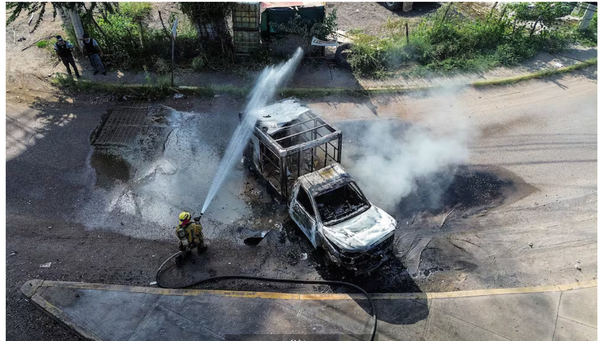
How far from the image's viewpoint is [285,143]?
10203 millimetres

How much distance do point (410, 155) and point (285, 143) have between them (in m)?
3.46

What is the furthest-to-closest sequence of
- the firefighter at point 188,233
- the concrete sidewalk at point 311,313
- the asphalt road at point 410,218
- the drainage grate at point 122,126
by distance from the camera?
the drainage grate at point 122,126 → the asphalt road at point 410,218 → the firefighter at point 188,233 → the concrete sidewalk at point 311,313

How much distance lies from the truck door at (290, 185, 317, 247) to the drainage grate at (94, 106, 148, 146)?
5.64m

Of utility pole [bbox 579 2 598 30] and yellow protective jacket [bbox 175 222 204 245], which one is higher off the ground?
utility pole [bbox 579 2 598 30]

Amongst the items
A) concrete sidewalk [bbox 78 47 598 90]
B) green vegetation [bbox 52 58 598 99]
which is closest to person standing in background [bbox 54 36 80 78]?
green vegetation [bbox 52 58 598 99]

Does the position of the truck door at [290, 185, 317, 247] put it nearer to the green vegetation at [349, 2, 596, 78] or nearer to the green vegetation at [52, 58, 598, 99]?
the green vegetation at [52, 58, 598, 99]

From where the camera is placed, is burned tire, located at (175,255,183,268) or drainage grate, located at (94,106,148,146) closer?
burned tire, located at (175,255,183,268)

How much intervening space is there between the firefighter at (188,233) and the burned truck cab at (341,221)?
6.64 feet

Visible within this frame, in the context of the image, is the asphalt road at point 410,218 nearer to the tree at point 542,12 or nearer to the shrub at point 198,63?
the shrub at point 198,63

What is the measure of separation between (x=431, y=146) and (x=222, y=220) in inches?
240

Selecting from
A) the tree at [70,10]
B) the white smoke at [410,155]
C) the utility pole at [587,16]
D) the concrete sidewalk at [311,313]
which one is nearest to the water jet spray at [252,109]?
the concrete sidewalk at [311,313]

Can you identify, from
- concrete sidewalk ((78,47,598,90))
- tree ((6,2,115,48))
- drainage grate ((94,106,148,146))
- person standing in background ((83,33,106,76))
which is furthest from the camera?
concrete sidewalk ((78,47,598,90))

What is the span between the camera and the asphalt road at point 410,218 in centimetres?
809

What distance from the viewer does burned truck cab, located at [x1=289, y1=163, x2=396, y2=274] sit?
7637mm
